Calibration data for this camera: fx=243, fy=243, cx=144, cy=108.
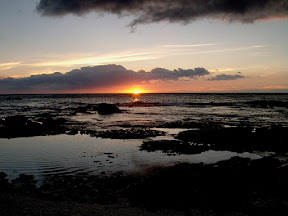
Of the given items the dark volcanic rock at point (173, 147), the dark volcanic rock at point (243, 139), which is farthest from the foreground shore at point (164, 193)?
the dark volcanic rock at point (243, 139)

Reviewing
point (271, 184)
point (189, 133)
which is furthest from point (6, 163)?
point (189, 133)

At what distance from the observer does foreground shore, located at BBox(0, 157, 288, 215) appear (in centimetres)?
805

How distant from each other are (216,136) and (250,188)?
12813 millimetres

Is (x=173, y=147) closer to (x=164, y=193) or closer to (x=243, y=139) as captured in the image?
(x=243, y=139)

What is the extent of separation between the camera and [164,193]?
9.22 metres

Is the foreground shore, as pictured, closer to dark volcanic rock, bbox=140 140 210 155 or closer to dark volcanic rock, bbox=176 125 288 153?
dark volcanic rock, bbox=140 140 210 155

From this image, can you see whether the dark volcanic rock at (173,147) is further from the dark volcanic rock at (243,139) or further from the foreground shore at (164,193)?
the foreground shore at (164,193)

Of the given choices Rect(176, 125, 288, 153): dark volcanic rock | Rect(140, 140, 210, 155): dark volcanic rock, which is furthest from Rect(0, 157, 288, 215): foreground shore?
Rect(176, 125, 288, 153): dark volcanic rock

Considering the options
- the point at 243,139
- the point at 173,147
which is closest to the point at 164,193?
the point at 173,147

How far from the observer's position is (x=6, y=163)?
1370cm

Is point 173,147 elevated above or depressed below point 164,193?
below

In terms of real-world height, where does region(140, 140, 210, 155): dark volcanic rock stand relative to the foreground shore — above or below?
below

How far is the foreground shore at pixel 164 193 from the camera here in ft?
26.4

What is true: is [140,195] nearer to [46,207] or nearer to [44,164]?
[46,207]
